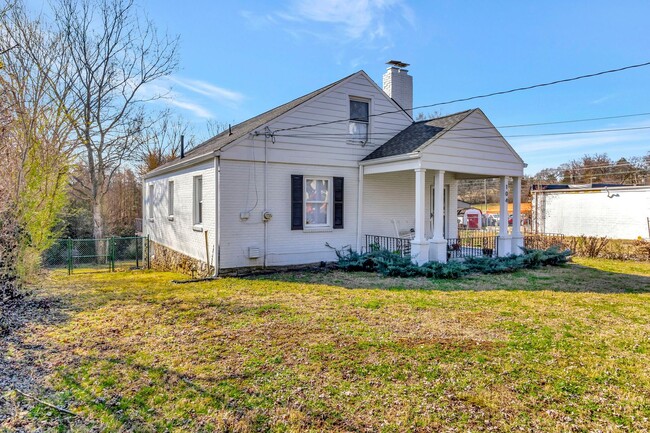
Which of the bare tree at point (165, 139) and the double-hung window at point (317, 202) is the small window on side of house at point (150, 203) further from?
the bare tree at point (165, 139)

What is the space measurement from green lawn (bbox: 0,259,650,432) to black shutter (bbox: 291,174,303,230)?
3248 mm

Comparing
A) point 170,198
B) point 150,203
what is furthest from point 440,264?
point 150,203

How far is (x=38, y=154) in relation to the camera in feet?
25.0

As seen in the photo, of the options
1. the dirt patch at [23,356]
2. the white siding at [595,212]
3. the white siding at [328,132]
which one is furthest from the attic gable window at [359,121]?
the white siding at [595,212]

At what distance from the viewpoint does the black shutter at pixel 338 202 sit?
436 inches

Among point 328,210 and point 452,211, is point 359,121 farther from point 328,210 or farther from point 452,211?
point 452,211

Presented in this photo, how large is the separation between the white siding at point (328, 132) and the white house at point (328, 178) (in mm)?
30

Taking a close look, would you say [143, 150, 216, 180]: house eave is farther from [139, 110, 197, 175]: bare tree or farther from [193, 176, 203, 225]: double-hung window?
[139, 110, 197, 175]: bare tree

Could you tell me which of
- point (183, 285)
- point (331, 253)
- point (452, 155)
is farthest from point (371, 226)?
point (183, 285)

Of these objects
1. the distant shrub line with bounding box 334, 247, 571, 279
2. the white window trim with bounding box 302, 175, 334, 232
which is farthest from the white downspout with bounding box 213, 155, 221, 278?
the distant shrub line with bounding box 334, 247, 571, 279

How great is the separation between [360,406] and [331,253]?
7.90 metres

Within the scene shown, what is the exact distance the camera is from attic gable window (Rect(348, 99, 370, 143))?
37.5ft

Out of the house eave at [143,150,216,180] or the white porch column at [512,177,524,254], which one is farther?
the white porch column at [512,177,524,254]

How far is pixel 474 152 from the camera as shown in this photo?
10.7 m
